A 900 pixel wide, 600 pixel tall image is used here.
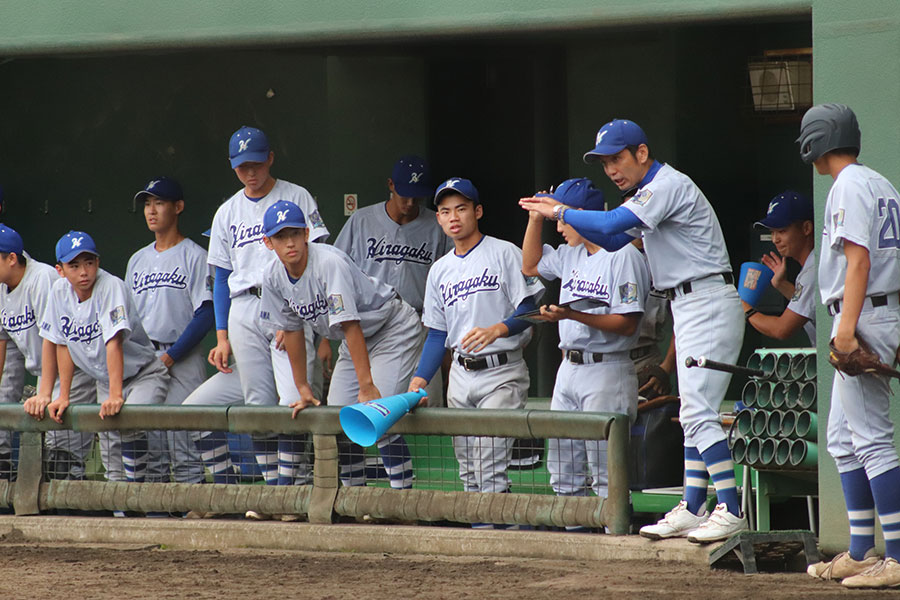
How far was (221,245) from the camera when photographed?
6.65 m

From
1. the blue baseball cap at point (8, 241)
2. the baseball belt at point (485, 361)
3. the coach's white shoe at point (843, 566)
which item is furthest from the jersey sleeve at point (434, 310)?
the blue baseball cap at point (8, 241)

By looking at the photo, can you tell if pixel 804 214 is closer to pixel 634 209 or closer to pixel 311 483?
pixel 634 209

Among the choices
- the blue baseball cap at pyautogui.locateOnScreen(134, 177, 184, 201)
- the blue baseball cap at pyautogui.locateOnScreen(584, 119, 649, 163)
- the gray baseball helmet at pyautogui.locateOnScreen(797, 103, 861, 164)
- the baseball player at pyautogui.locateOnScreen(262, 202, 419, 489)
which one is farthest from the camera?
the blue baseball cap at pyautogui.locateOnScreen(134, 177, 184, 201)

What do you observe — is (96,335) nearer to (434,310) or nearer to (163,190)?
(163,190)

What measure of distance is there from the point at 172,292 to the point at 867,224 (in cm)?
374

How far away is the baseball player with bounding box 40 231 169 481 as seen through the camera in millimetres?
6453

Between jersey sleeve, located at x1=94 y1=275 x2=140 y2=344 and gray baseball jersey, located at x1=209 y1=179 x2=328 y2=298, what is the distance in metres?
0.44

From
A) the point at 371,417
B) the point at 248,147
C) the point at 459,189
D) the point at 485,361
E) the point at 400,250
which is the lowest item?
the point at 371,417

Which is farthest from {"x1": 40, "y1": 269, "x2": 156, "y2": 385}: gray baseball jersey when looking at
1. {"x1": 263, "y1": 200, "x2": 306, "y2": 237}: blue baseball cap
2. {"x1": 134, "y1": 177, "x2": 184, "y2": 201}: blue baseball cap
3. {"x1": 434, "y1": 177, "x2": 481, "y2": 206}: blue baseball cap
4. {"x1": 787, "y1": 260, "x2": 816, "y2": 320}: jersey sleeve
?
{"x1": 787, "y1": 260, "x2": 816, "y2": 320}: jersey sleeve

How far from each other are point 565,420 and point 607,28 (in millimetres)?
1595

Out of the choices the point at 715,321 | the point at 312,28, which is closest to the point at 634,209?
the point at 715,321

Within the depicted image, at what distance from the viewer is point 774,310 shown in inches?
307

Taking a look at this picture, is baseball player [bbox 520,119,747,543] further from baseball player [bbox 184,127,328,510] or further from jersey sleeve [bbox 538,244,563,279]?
baseball player [bbox 184,127,328,510]

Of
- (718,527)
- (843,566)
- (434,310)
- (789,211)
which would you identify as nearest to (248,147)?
(434,310)
